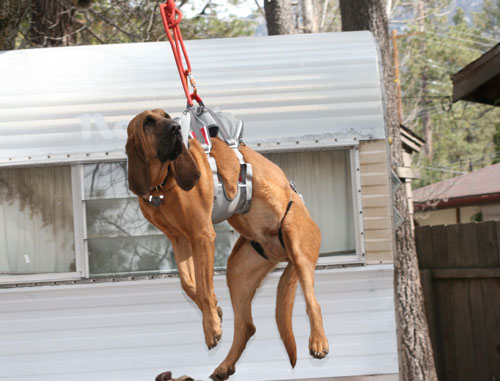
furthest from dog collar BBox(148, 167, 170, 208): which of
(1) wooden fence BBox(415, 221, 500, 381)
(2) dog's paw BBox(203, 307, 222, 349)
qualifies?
(1) wooden fence BBox(415, 221, 500, 381)

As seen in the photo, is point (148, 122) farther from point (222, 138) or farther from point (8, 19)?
point (8, 19)

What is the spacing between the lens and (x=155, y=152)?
2.95 meters

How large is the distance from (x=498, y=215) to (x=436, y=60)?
25.0 metres

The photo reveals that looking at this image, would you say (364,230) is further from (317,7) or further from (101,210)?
(317,7)

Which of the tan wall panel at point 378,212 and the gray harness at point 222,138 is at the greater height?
the gray harness at point 222,138

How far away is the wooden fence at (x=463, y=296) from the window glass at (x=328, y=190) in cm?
220

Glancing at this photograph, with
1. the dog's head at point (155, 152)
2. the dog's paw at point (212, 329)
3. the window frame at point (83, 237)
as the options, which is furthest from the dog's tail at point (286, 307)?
the window frame at point (83, 237)

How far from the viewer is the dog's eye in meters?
2.98

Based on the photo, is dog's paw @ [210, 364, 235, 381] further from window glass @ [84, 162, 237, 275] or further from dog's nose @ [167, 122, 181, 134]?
window glass @ [84, 162, 237, 275]

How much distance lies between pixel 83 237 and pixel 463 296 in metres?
4.14

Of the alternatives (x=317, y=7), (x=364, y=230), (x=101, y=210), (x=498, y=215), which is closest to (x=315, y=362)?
(x=364, y=230)

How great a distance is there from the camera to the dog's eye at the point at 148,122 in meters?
2.98

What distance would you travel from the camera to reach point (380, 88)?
5906 mm

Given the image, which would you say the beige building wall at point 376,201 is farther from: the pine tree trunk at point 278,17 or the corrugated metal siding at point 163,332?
the pine tree trunk at point 278,17
